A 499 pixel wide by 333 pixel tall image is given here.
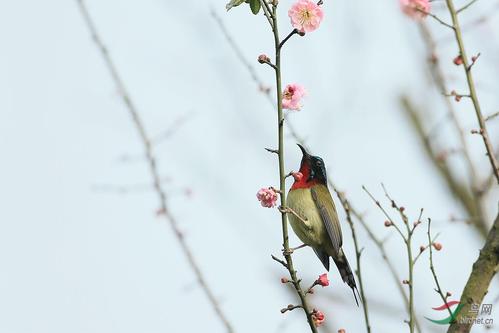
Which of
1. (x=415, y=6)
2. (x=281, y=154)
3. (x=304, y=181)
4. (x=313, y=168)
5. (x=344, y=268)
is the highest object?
(x=415, y=6)

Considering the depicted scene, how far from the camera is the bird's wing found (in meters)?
5.13

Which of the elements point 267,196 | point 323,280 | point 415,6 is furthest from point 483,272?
point 415,6

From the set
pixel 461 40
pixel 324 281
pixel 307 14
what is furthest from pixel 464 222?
pixel 307 14

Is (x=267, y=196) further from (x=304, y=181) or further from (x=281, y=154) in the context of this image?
(x=304, y=181)

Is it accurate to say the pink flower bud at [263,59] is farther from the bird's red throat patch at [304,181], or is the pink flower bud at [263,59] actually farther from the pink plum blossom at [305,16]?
the bird's red throat patch at [304,181]

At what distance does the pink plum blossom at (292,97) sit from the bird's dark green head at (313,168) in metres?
2.17

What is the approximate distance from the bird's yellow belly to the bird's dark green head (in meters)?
0.31

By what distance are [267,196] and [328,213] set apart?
73.0 inches

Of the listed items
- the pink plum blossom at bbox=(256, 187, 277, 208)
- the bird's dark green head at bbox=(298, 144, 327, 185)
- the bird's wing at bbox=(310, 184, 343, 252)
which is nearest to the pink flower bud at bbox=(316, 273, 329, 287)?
the pink plum blossom at bbox=(256, 187, 277, 208)

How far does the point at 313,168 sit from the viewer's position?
19.2 ft

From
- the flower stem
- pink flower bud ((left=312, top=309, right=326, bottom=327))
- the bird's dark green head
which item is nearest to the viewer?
the flower stem

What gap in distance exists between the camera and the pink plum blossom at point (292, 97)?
3.60 metres

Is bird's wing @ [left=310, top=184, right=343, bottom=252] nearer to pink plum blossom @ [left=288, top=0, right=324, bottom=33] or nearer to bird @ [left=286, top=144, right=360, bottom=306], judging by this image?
bird @ [left=286, top=144, right=360, bottom=306]

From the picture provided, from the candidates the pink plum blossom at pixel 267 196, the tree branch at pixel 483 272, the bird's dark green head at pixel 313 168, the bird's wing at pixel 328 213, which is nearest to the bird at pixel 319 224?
the bird's wing at pixel 328 213
